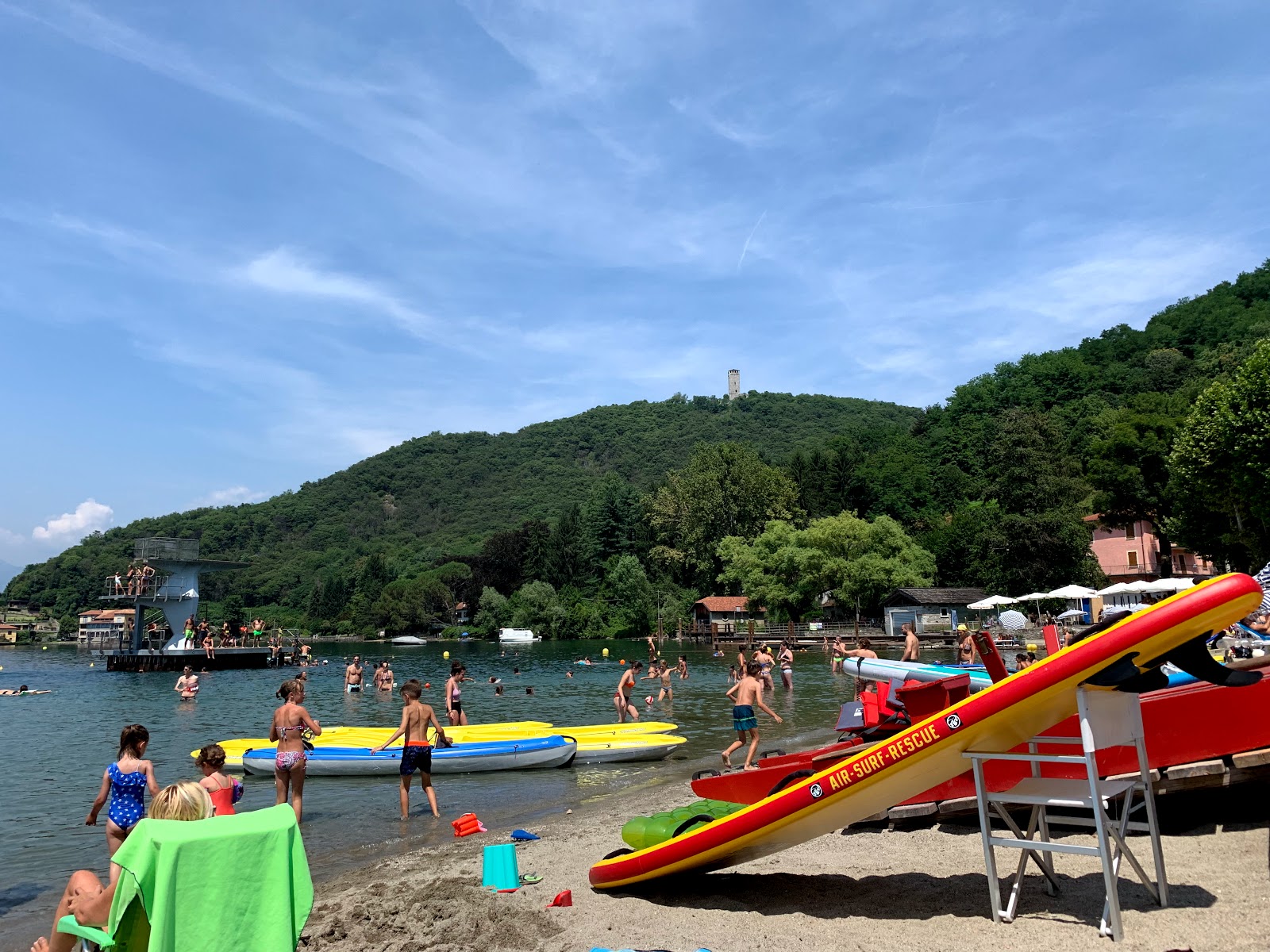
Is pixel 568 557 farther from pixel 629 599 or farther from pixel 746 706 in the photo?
pixel 746 706

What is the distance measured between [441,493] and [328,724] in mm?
148727

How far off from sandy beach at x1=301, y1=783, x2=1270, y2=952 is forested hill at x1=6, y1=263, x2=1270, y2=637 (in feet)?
110

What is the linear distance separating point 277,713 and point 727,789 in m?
5.66

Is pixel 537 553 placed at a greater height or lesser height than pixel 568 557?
greater

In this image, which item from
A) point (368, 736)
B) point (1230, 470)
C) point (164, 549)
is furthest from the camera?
point (164, 549)

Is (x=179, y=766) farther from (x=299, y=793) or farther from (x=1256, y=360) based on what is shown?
(x=1256, y=360)

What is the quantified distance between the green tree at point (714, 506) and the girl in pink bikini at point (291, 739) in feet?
226

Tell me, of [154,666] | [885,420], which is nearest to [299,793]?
[154,666]

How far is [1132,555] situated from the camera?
70750 mm

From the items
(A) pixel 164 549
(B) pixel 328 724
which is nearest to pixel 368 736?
(B) pixel 328 724

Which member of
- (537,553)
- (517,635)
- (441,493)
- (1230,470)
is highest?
(441,493)

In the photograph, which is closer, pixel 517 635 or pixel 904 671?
pixel 904 671

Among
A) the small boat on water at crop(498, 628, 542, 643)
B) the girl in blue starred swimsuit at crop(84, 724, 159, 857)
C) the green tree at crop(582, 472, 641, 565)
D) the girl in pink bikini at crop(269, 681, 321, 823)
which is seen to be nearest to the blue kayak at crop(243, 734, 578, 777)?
the girl in pink bikini at crop(269, 681, 321, 823)

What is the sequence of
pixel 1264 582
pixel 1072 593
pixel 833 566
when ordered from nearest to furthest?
pixel 1264 582 < pixel 1072 593 < pixel 833 566
